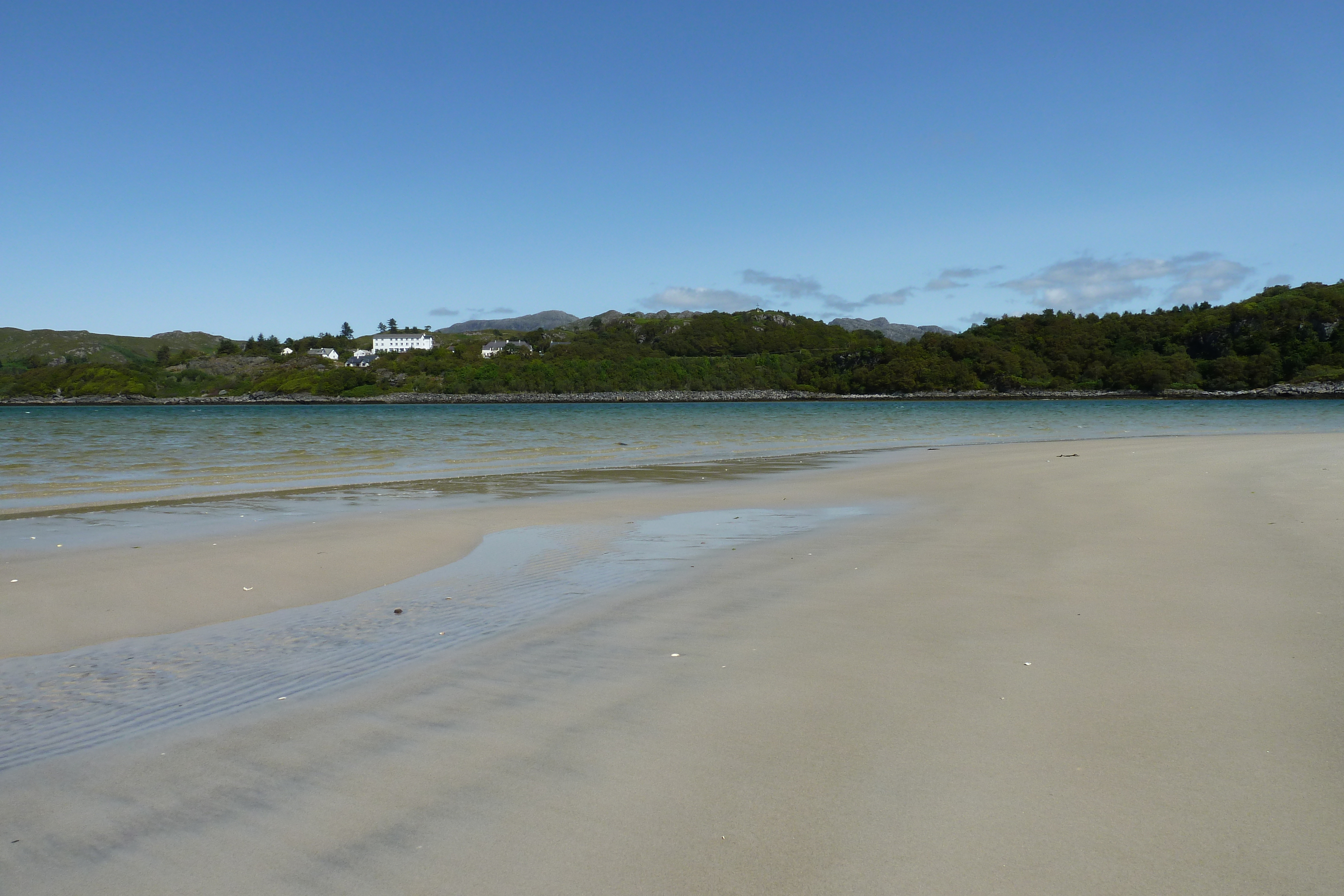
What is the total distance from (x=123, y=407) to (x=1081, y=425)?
100 m

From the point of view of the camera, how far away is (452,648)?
15.9 ft

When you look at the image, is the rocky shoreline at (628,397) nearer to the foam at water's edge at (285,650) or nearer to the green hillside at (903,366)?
the green hillside at (903,366)

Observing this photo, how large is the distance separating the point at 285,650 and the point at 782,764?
3.13 m

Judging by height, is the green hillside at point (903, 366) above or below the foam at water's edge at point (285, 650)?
above

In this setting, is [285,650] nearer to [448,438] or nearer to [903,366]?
[448,438]

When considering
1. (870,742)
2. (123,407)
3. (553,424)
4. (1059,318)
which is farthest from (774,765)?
(1059,318)

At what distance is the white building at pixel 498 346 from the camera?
585 feet

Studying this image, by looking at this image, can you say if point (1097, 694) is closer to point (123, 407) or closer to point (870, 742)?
point (870, 742)

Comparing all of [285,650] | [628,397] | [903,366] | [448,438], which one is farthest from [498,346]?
[285,650]

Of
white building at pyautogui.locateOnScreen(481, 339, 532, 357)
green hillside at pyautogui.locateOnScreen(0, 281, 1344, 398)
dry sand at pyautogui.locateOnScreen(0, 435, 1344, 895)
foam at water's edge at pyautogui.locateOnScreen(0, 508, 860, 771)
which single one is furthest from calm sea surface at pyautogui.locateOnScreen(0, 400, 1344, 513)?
white building at pyautogui.locateOnScreen(481, 339, 532, 357)

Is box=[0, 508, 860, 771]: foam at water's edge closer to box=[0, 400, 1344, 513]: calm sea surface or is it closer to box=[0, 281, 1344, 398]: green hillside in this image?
box=[0, 400, 1344, 513]: calm sea surface

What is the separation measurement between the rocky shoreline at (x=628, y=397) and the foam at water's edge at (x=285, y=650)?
103 meters

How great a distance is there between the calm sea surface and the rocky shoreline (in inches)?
1563

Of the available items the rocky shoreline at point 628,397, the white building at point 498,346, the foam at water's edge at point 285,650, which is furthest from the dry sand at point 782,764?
the white building at point 498,346
